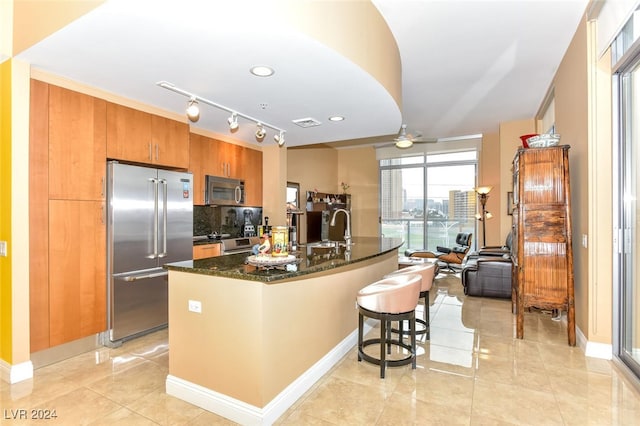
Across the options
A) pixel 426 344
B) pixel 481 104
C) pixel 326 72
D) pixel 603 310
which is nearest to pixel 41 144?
pixel 326 72

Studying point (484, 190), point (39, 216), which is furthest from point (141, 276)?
point (484, 190)

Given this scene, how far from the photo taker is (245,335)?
215cm

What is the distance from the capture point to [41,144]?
2.92 m

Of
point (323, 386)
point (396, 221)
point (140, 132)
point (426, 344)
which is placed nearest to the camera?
point (323, 386)

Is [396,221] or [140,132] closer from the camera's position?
[140,132]

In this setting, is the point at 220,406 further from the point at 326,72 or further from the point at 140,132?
the point at 140,132

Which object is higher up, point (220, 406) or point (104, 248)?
point (104, 248)

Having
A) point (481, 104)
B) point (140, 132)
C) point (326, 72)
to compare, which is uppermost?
point (481, 104)

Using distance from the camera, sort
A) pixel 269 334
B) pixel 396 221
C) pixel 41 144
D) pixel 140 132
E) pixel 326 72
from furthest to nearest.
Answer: pixel 396 221 < pixel 140 132 < pixel 41 144 < pixel 326 72 < pixel 269 334

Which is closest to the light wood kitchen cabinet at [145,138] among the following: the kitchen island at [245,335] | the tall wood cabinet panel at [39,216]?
the tall wood cabinet panel at [39,216]

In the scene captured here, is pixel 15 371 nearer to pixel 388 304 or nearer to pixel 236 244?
pixel 236 244

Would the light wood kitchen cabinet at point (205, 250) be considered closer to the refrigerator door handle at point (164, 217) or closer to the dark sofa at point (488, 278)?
the refrigerator door handle at point (164, 217)

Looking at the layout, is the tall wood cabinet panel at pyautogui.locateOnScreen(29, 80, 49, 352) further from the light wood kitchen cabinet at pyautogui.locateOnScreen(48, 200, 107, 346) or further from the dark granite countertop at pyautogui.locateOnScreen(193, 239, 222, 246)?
the dark granite countertop at pyautogui.locateOnScreen(193, 239, 222, 246)

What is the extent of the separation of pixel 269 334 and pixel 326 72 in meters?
2.08
